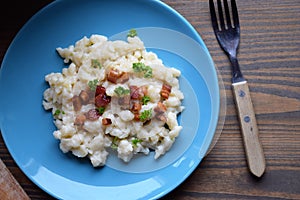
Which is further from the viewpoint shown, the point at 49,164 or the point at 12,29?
the point at 12,29

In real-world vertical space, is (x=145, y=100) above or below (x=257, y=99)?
above

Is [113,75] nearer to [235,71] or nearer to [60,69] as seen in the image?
[60,69]

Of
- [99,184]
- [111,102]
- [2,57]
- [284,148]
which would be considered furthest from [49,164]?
[284,148]

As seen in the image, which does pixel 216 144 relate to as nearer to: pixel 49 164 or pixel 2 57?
pixel 49 164

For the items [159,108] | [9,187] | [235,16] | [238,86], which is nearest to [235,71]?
Answer: [238,86]

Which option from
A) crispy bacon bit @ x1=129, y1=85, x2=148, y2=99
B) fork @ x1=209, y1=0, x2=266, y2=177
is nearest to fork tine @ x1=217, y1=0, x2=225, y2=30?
fork @ x1=209, y1=0, x2=266, y2=177

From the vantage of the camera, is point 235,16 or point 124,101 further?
point 235,16
